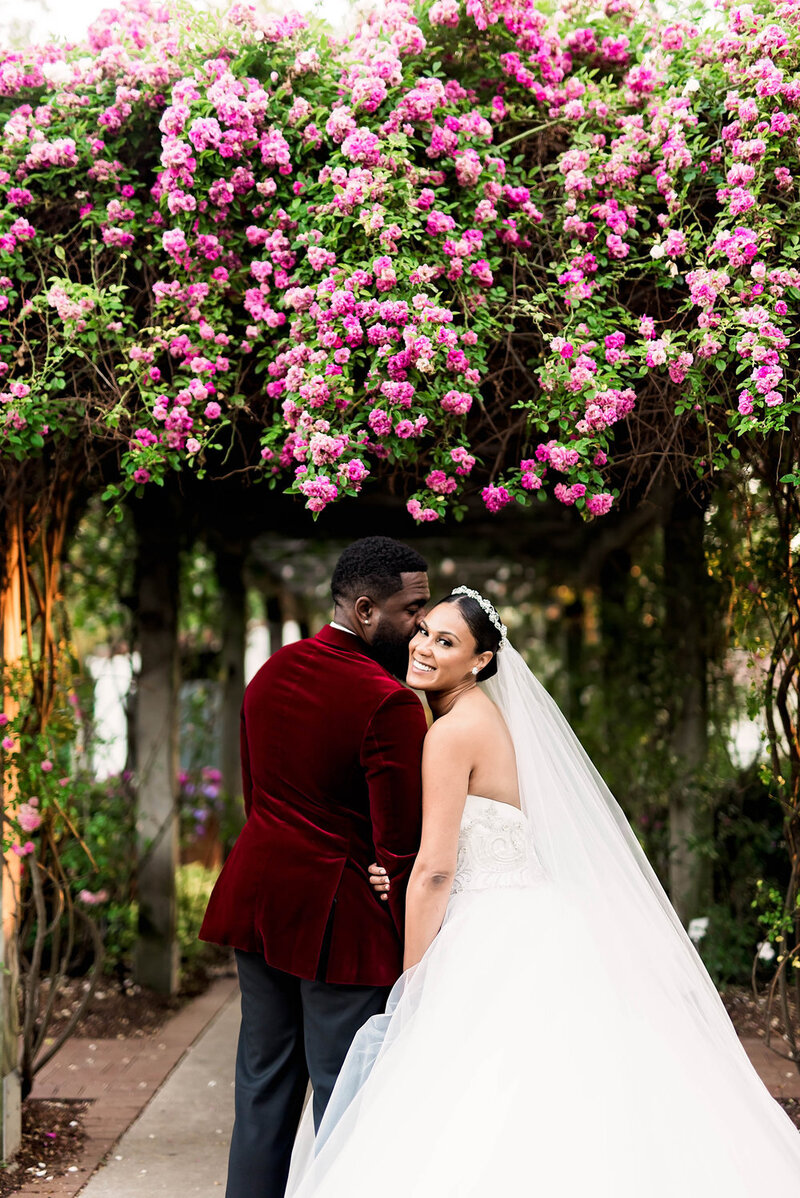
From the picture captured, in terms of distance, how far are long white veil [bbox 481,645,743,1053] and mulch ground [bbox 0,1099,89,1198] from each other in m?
2.05

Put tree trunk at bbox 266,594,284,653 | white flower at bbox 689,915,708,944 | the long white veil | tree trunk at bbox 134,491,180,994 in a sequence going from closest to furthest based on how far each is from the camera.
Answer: the long white veil < white flower at bbox 689,915,708,944 < tree trunk at bbox 134,491,180,994 < tree trunk at bbox 266,594,284,653

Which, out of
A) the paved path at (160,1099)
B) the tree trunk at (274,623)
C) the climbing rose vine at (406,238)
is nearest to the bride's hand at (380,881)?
the climbing rose vine at (406,238)

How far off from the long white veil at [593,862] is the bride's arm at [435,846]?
12.2 inches

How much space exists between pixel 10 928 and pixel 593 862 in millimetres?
2037

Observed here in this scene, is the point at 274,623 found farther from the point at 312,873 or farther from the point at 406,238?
the point at 312,873

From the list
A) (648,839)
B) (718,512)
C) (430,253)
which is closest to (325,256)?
(430,253)

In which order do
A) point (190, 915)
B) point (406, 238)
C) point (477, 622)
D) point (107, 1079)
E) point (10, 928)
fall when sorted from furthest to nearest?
point (190, 915) < point (107, 1079) < point (10, 928) < point (406, 238) < point (477, 622)

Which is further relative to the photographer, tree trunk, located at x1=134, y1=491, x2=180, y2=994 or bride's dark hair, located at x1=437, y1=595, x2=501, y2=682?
tree trunk, located at x1=134, y1=491, x2=180, y2=994

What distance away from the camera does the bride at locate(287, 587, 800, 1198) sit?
7.54ft

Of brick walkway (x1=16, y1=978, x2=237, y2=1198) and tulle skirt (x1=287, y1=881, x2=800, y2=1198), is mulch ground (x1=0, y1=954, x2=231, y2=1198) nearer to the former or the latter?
brick walkway (x1=16, y1=978, x2=237, y2=1198)

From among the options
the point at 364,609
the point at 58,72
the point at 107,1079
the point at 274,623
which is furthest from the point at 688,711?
the point at 274,623

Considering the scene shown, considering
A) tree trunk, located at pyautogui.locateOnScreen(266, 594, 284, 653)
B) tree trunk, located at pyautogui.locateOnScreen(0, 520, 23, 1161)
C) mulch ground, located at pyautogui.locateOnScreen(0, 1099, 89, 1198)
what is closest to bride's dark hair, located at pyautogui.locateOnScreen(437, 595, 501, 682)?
tree trunk, located at pyautogui.locateOnScreen(0, 520, 23, 1161)

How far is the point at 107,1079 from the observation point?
15.0ft

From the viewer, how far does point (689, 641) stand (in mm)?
6027
